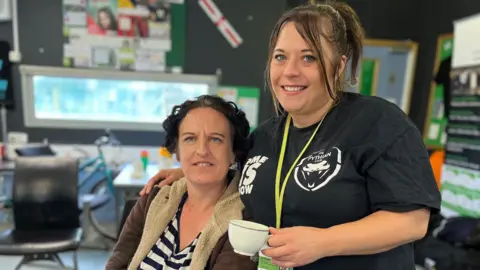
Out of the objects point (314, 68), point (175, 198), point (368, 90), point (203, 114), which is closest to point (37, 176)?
point (175, 198)

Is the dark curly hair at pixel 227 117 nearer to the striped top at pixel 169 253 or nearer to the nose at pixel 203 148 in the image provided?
the nose at pixel 203 148

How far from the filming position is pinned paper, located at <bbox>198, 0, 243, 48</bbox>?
13.4 feet

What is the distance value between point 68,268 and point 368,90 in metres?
4.15

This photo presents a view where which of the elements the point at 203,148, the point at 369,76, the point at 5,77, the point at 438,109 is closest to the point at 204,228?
the point at 203,148

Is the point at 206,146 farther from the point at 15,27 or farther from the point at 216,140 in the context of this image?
the point at 15,27

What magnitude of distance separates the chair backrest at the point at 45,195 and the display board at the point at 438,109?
141 inches

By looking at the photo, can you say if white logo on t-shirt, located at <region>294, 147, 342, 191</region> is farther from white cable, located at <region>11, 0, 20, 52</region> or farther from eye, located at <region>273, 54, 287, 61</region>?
white cable, located at <region>11, 0, 20, 52</region>

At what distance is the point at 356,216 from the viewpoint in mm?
956

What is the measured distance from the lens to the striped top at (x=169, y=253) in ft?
4.30

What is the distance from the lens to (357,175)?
0.94m

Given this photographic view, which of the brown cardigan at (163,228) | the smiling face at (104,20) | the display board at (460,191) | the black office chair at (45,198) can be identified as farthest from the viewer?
the smiling face at (104,20)

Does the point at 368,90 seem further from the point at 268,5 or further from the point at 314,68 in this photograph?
the point at 314,68

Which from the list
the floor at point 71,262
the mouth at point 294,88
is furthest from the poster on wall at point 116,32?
the mouth at point 294,88

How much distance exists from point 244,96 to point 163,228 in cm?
299
